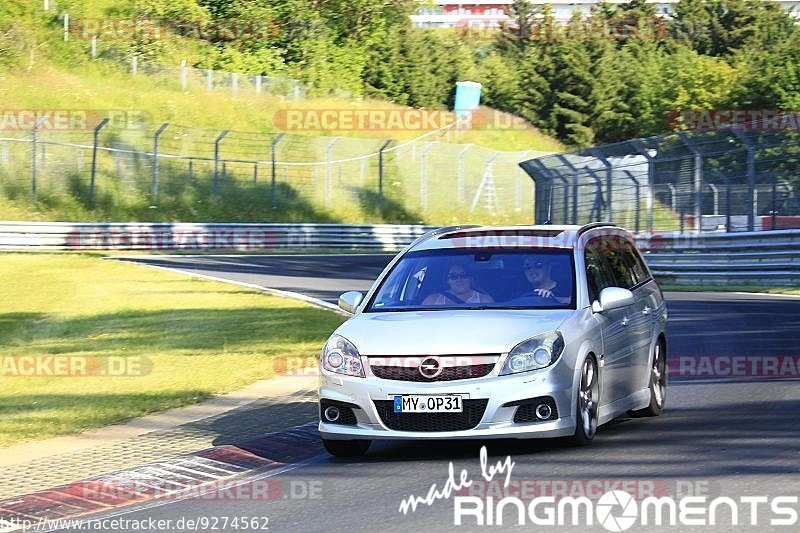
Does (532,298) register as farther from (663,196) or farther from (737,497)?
(663,196)

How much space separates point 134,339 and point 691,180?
15447 millimetres

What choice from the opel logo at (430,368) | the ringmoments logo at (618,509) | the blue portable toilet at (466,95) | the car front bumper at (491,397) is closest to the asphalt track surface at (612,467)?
the ringmoments logo at (618,509)

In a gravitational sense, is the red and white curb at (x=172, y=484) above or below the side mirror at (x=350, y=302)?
below

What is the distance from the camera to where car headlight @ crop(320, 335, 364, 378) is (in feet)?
30.6

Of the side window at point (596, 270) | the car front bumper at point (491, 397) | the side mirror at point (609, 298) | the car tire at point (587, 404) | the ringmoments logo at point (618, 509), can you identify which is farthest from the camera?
Result: the side window at point (596, 270)

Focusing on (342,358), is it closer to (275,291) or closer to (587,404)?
(587,404)

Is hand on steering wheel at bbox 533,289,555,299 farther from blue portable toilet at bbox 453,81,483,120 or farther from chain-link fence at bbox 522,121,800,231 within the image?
blue portable toilet at bbox 453,81,483,120

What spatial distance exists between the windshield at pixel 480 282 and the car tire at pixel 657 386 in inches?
59.6

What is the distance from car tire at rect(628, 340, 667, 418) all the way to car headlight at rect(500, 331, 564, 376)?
2.16 metres

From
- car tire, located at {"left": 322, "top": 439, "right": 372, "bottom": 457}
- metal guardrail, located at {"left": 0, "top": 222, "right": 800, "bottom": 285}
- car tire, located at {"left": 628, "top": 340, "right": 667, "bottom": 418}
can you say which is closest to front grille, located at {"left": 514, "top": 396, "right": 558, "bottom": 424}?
car tire, located at {"left": 322, "top": 439, "right": 372, "bottom": 457}

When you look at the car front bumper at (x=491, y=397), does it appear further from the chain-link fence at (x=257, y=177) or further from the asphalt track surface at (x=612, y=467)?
the chain-link fence at (x=257, y=177)

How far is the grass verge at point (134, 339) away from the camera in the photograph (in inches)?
514

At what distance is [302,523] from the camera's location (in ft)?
24.8

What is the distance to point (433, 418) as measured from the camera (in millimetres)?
9094
